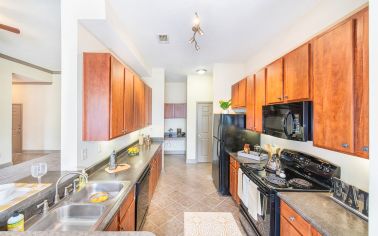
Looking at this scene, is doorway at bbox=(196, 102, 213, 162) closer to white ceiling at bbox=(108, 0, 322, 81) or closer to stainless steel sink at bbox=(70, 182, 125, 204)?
white ceiling at bbox=(108, 0, 322, 81)

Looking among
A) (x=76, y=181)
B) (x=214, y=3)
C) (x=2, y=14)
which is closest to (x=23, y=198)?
(x=76, y=181)

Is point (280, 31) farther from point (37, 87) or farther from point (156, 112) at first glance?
point (37, 87)

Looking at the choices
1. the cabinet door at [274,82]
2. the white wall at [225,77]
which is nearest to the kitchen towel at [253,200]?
the cabinet door at [274,82]

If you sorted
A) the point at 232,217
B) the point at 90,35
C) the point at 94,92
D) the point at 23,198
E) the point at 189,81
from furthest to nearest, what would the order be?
1. the point at 189,81
2. the point at 232,217
3. the point at 90,35
4. the point at 94,92
5. the point at 23,198

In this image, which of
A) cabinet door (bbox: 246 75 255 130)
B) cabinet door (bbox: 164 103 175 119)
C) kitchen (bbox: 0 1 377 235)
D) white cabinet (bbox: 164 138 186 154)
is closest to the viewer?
kitchen (bbox: 0 1 377 235)

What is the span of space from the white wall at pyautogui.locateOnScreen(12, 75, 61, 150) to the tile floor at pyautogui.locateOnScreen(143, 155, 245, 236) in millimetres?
4743

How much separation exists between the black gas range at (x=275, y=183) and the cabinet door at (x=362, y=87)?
733 mm

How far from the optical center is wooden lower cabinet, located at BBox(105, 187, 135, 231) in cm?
146

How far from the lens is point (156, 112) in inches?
201

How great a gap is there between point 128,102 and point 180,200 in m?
2.15

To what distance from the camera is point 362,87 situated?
1.15 metres

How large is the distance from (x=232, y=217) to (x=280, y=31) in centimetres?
309

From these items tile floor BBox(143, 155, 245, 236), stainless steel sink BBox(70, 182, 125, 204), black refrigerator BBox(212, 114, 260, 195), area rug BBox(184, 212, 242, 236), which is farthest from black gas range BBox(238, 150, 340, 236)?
stainless steel sink BBox(70, 182, 125, 204)

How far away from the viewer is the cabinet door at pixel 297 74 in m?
1.71
